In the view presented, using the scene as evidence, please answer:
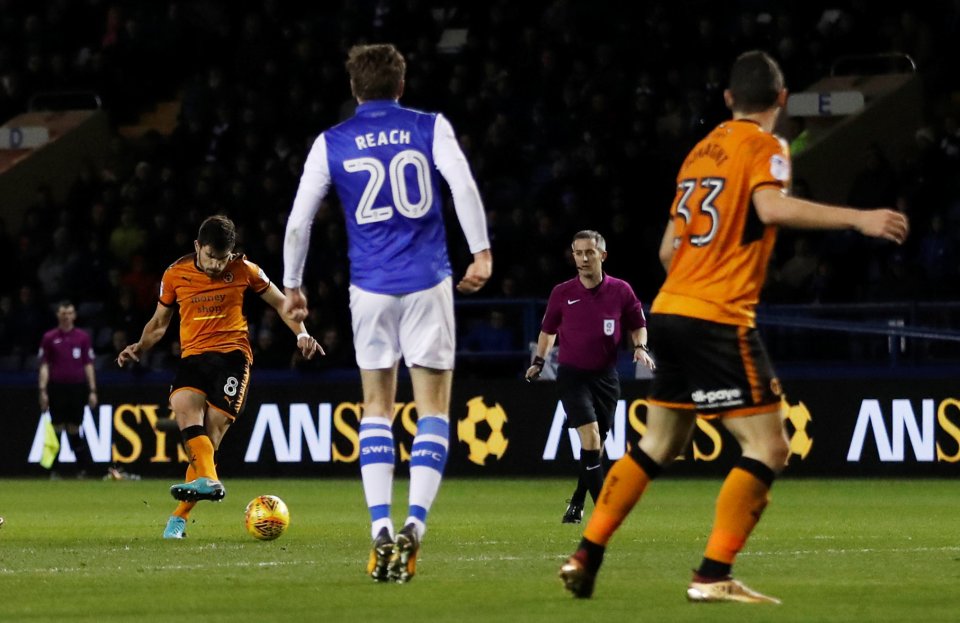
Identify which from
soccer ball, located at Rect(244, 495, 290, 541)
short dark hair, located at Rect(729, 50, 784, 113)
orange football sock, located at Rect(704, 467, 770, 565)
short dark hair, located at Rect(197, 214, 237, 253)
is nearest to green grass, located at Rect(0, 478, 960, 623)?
soccer ball, located at Rect(244, 495, 290, 541)

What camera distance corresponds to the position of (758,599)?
7.34m

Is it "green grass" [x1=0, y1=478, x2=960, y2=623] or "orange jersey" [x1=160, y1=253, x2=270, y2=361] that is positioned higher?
"orange jersey" [x1=160, y1=253, x2=270, y2=361]

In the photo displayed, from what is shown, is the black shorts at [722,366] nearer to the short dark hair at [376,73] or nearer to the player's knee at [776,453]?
the player's knee at [776,453]

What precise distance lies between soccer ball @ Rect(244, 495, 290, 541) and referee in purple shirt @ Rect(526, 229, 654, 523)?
3.02 meters

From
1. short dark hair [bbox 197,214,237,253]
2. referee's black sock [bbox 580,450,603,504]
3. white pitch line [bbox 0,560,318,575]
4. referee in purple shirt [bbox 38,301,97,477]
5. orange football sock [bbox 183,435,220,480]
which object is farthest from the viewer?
referee in purple shirt [bbox 38,301,97,477]

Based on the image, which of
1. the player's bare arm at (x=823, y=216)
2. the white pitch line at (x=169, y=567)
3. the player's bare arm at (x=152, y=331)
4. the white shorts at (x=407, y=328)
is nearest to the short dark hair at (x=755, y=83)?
the player's bare arm at (x=823, y=216)

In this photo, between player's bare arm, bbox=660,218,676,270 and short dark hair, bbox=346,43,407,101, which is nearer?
player's bare arm, bbox=660,218,676,270

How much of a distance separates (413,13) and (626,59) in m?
3.93

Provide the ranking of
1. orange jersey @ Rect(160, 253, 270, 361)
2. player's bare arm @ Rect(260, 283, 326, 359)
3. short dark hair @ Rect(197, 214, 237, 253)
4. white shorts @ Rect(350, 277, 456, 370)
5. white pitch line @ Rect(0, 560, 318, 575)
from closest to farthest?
white shorts @ Rect(350, 277, 456, 370) < player's bare arm @ Rect(260, 283, 326, 359) < white pitch line @ Rect(0, 560, 318, 575) < short dark hair @ Rect(197, 214, 237, 253) < orange jersey @ Rect(160, 253, 270, 361)

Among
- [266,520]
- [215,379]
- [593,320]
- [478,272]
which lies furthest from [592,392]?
[478,272]

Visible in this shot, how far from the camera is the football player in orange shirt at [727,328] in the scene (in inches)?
289

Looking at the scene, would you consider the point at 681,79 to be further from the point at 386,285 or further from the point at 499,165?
the point at 386,285

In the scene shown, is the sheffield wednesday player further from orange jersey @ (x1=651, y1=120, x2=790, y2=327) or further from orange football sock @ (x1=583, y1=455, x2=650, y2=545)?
orange jersey @ (x1=651, y1=120, x2=790, y2=327)

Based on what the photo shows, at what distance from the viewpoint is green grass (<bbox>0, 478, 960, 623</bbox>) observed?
7.26m
